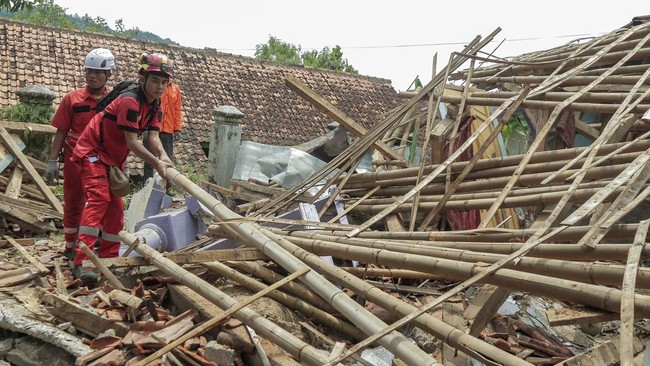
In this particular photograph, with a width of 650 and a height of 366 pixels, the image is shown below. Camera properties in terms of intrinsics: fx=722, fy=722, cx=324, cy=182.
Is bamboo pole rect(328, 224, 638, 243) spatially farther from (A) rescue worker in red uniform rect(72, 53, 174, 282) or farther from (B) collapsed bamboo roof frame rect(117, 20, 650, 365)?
(A) rescue worker in red uniform rect(72, 53, 174, 282)

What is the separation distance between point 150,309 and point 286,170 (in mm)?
3086

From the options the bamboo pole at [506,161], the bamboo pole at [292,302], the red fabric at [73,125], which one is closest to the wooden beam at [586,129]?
the bamboo pole at [506,161]

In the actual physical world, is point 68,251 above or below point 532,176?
below

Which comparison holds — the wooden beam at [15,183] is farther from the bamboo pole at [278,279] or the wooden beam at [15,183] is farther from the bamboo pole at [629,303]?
the bamboo pole at [629,303]

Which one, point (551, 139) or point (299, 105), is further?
point (299, 105)

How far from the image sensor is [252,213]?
5516mm

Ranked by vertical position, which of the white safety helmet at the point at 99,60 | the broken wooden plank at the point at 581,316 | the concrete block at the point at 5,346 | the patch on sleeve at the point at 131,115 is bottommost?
the concrete block at the point at 5,346

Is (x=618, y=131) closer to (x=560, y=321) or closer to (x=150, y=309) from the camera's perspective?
(x=560, y=321)

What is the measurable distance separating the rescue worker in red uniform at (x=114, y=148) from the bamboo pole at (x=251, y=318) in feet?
2.35

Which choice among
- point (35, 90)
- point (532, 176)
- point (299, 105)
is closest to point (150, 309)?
point (532, 176)

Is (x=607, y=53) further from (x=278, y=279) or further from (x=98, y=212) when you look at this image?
(x=98, y=212)

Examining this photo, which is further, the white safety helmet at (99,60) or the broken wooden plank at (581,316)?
the white safety helmet at (99,60)

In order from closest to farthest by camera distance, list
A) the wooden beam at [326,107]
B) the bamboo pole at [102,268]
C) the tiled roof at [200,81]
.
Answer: the bamboo pole at [102,268] < the wooden beam at [326,107] < the tiled roof at [200,81]

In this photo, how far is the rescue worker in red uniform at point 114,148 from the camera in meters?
5.10
